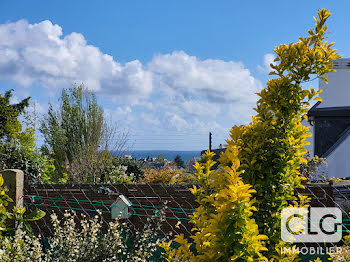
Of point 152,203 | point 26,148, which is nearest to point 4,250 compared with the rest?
point 152,203

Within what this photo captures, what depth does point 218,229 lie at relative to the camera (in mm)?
1756

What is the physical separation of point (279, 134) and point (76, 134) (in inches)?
471

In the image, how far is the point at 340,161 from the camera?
1176cm

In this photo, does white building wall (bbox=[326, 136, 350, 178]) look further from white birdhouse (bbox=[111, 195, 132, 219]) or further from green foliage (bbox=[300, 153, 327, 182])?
white birdhouse (bbox=[111, 195, 132, 219])

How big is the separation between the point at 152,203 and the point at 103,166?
6.42m

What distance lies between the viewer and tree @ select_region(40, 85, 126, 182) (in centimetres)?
1175

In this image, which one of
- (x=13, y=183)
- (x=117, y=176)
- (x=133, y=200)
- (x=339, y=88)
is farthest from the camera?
(x=339, y=88)

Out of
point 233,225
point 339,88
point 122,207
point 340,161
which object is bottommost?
point 122,207

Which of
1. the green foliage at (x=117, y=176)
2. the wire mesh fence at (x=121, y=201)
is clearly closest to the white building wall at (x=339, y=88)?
the green foliage at (x=117, y=176)

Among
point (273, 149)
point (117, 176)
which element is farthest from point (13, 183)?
point (117, 176)

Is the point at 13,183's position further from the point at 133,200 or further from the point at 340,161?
the point at 340,161

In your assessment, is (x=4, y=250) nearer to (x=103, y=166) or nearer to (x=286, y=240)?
(x=286, y=240)

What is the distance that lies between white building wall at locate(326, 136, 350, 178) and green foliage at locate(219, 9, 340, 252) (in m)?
10.4

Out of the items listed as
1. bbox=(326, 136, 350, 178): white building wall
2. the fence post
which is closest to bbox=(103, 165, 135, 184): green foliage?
the fence post
